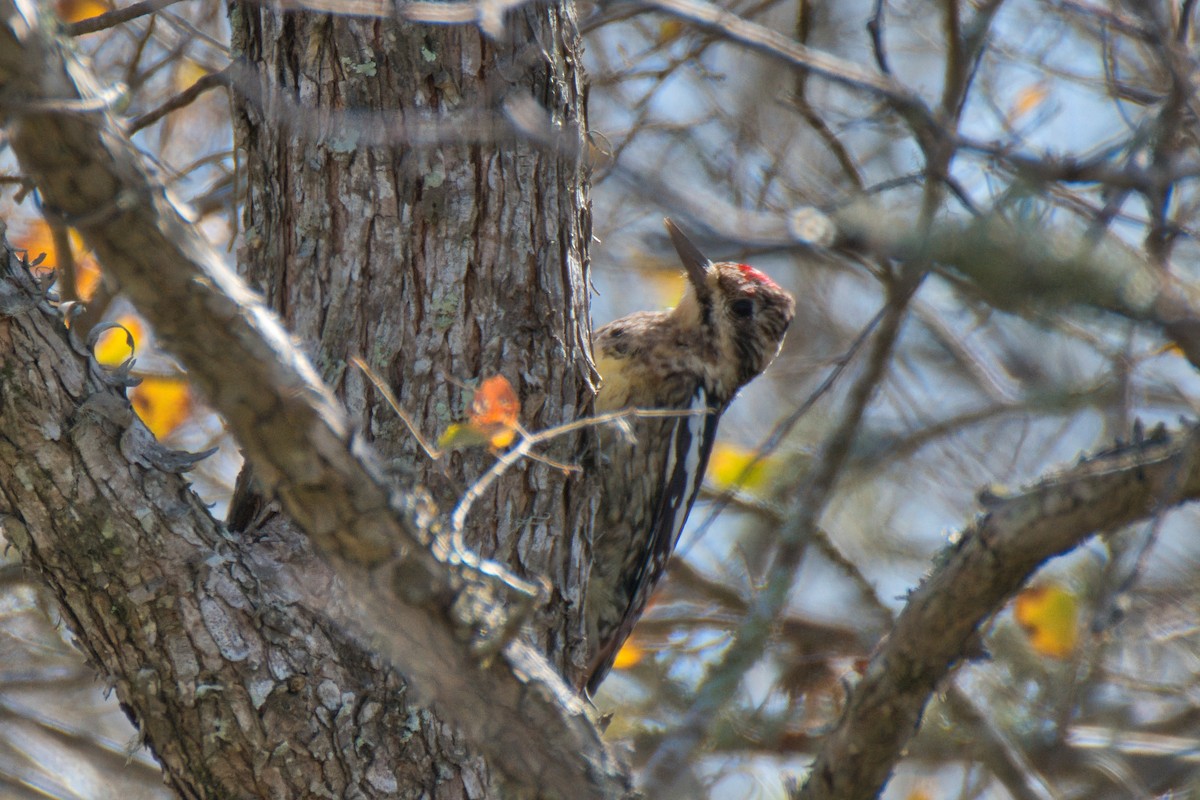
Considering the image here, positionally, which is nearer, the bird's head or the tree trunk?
the tree trunk

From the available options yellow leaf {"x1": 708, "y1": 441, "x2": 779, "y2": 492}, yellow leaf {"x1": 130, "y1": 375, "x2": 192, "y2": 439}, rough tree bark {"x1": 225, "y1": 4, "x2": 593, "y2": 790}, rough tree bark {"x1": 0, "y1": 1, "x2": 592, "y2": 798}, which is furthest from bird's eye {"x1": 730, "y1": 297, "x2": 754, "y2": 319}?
yellow leaf {"x1": 130, "y1": 375, "x2": 192, "y2": 439}

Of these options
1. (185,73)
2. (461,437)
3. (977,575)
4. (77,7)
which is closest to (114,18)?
(461,437)

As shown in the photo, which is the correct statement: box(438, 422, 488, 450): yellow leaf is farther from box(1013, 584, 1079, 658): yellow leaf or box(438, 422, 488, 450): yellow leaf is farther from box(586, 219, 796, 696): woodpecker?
box(1013, 584, 1079, 658): yellow leaf

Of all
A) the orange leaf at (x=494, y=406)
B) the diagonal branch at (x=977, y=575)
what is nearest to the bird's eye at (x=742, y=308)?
the diagonal branch at (x=977, y=575)

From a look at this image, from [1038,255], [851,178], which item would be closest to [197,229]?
[1038,255]

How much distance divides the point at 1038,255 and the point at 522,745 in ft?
3.32

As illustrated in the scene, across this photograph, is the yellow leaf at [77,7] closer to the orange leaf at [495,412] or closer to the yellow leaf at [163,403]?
the yellow leaf at [163,403]

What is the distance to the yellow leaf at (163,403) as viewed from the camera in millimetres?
4949

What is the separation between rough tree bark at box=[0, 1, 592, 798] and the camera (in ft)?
7.09

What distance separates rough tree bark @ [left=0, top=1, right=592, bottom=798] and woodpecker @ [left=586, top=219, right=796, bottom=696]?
117 centimetres

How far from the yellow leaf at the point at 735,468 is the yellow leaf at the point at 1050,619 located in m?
1.34

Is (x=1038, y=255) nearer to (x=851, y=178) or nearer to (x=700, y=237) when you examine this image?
(x=700, y=237)

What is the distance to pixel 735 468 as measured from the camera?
5.03m

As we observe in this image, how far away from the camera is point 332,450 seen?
1.52 meters
